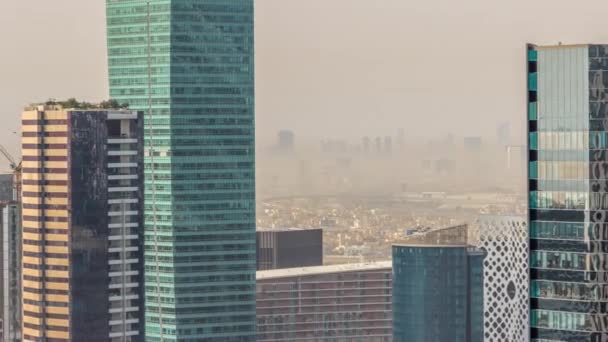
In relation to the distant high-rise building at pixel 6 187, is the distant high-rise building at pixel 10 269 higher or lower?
lower

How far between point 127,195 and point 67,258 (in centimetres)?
456

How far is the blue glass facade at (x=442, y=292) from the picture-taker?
446ft

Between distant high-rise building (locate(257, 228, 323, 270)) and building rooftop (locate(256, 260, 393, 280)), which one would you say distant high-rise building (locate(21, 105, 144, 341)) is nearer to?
distant high-rise building (locate(257, 228, 323, 270))

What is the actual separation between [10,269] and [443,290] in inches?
1313

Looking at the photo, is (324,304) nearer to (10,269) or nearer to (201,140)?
(201,140)

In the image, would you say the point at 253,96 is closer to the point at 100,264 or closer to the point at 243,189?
the point at 243,189

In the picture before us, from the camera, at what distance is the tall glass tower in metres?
140

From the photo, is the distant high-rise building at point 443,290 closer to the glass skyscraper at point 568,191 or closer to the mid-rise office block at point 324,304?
the mid-rise office block at point 324,304

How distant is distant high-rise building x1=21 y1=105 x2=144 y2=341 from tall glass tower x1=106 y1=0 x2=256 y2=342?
3380 centimetres

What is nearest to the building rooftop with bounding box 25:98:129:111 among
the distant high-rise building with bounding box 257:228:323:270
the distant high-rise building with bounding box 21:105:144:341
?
the distant high-rise building with bounding box 21:105:144:341

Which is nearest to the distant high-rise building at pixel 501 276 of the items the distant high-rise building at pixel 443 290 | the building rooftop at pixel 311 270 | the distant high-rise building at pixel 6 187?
the distant high-rise building at pixel 443 290

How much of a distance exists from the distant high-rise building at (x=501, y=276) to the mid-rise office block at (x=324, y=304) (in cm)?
2681

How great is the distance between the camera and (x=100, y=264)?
10406 cm

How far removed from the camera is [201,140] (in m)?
141
